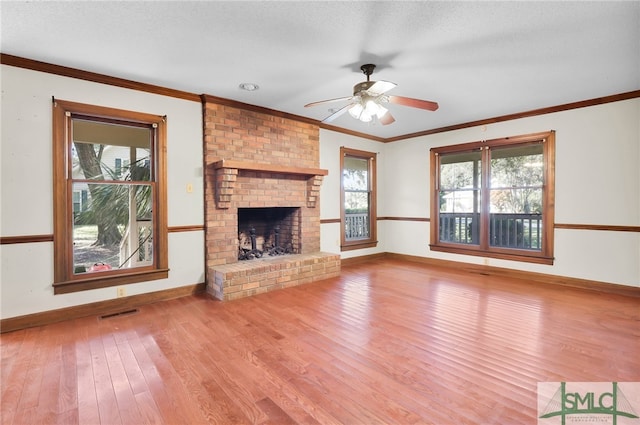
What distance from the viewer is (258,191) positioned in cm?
460

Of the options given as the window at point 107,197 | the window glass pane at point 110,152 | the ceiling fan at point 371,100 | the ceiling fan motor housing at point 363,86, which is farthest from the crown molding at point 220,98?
the ceiling fan motor housing at point 363,86

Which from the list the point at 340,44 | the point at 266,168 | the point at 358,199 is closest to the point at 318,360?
the point at 340,44

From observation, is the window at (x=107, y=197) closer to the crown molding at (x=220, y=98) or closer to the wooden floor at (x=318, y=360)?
the crown molding at (x=220, y=98)

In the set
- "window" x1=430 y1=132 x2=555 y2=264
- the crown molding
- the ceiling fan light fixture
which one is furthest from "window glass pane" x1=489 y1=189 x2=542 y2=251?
the ceiling fan light fixture

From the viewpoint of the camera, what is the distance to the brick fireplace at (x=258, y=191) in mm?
4051

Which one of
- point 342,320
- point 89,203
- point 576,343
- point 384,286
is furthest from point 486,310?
point 89,203

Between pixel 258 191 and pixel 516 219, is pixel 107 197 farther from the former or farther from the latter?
pixel 516 219

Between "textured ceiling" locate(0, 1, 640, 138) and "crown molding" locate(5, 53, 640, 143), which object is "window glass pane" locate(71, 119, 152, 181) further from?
"textured ceiling" locate(0, 1, 640, 138)

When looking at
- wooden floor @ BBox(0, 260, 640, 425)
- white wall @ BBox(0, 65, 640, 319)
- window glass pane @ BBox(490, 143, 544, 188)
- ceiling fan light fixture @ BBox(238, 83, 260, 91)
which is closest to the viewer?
wooden floor @ BBox(0, 260, 640, 425)

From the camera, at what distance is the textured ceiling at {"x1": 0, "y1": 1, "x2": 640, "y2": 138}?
2211 mm

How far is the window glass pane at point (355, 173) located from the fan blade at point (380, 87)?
10.2 ft

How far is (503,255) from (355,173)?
301 cm

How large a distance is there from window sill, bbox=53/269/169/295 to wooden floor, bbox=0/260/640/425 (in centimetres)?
35

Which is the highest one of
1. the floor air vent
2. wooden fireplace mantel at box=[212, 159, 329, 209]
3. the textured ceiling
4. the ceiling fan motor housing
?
the textured ceiling
